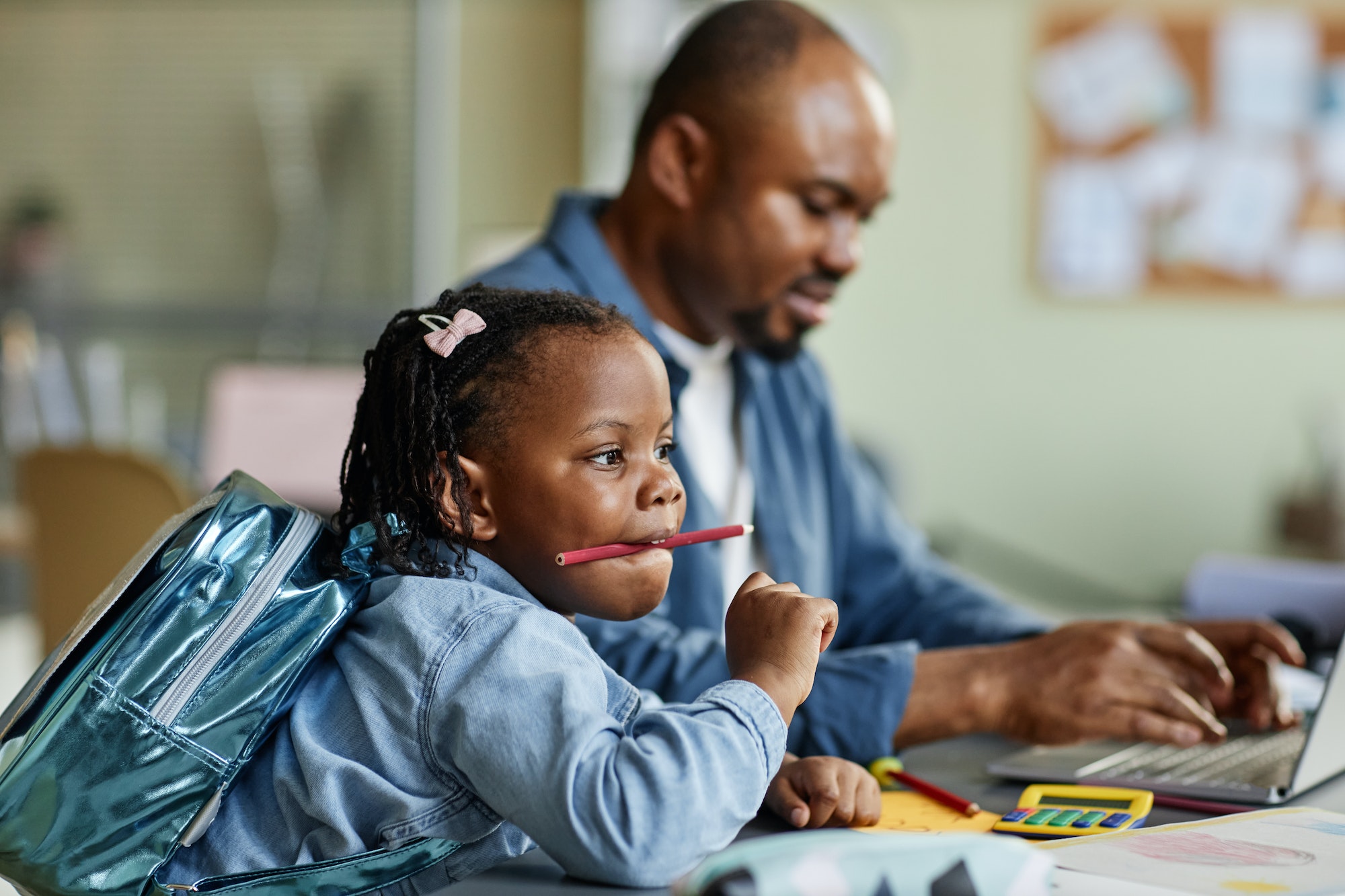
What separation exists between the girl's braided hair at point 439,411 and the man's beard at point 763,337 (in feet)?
2.01

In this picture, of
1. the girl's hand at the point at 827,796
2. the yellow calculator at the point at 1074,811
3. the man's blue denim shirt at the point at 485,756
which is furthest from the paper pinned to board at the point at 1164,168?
the man's blue denim shirt at the point at 485,756

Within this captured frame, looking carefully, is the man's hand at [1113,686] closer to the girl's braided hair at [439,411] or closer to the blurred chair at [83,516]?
the girl's braided hair at [439,411]

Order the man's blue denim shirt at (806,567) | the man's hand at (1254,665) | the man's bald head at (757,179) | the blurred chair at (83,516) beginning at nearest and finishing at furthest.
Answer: the man's blue denim shirt at (806,567), the man's hand at (1254,665), the man's bald head at (757,179), the blurred chair at (83,516)

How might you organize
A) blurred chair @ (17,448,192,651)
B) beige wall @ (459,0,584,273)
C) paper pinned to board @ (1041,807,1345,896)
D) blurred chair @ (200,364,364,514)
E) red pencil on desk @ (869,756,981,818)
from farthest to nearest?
1. beige wall @ (459,0,584,273)
2. blurred chair @ (200,364,364,514)
3. blurred chair @ (17,448,192,651)
4. red pencil on desk @ (869,756,981,818)
5. paper pinned to board @ (1041,807,1345,896)

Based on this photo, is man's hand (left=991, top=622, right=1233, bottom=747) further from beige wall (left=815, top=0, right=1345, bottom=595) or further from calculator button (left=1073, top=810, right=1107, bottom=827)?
beige wall (left=815, top=0, right=1345, bottom=595)

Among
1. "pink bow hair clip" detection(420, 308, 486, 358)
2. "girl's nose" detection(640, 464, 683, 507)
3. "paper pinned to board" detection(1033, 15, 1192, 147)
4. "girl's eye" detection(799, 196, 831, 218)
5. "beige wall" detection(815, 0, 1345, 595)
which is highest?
"paper pinned to board" detection(1033, 15, 1192, 147)

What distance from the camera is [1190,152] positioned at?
4.13m

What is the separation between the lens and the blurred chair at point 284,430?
2650 mm

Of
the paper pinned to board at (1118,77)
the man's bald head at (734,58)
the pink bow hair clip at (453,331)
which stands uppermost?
the paper pinned to board at (1118,77)

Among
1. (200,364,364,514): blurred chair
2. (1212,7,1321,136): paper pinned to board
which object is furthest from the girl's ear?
(1212,7,1321,136): paper pinned to board

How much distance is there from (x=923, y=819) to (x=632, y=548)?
265 millimetres

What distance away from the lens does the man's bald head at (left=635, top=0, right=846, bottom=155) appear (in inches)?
56.5

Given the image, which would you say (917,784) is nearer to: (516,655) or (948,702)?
(948,702)

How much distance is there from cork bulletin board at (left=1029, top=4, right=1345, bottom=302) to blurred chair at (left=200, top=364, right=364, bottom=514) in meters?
2.40
